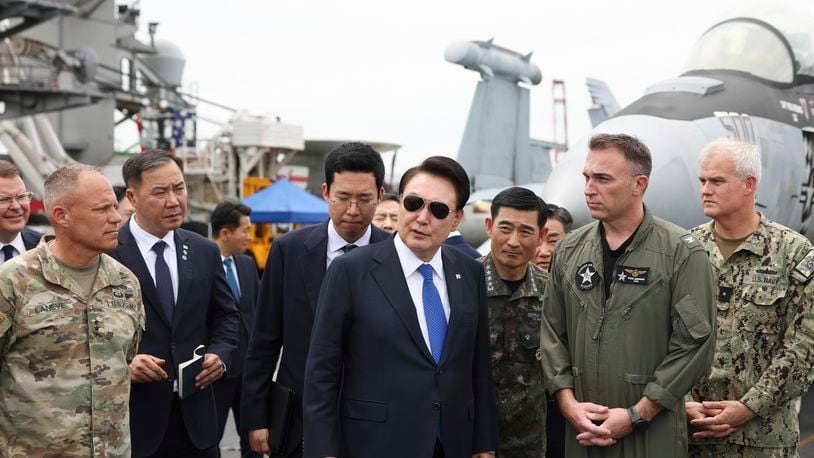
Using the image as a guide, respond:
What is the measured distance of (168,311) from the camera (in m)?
3.97

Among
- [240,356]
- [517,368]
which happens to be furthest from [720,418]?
[240,356]

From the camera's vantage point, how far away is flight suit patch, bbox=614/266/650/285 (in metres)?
3.24

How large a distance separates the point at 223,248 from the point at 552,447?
11.0 ft

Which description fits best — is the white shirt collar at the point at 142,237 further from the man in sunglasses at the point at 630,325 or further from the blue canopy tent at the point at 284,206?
the blue canopy tent at the point at 284,206

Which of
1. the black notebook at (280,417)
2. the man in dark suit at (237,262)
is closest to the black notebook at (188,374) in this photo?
the black notebook at (280,417)

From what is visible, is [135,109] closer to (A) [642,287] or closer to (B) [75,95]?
(B) [75,95]

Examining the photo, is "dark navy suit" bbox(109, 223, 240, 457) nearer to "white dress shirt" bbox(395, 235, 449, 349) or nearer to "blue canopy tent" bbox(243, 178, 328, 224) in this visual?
"white dress shirt" bbox(395, 235, 449, 349)

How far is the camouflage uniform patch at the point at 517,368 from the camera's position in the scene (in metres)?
3.99

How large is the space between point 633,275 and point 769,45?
267 inches

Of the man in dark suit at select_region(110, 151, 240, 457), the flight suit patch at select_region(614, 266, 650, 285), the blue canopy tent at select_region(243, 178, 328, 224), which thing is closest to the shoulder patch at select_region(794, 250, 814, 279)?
the flight suit patch at select_region(614, 266, 650, 285)

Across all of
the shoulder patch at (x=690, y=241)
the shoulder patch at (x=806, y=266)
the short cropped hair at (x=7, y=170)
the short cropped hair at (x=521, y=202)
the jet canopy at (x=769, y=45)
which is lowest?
the shoulder patch at (x=806, y=266)

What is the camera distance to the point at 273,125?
93.7ft

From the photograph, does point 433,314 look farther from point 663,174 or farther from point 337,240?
point 663,174

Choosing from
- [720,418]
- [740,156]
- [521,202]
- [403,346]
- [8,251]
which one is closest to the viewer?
[403,346]
